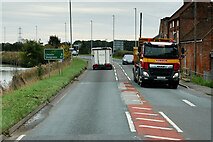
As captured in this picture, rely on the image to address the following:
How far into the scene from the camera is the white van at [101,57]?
38250mm

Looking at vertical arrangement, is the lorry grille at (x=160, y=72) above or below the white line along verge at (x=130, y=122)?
above

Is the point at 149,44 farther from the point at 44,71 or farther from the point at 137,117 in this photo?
the point at 44,71

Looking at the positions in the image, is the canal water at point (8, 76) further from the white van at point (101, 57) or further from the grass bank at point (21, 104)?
the white van at point (101, 57)

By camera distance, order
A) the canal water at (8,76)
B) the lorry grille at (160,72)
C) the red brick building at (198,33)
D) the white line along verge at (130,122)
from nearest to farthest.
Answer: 1. the white line along verge at (130,122)
2. the canal water at (8,76)
3. the lorry grille at (160,72)
4. the red brick building at (198,33)

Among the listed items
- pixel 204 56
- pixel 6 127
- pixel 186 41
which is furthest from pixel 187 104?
pixel 186 41

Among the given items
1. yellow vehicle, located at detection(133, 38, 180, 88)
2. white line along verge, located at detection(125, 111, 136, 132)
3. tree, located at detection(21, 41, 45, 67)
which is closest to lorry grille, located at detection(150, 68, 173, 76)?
yellow vehicle, located at detection(133, 38, 180, 88)

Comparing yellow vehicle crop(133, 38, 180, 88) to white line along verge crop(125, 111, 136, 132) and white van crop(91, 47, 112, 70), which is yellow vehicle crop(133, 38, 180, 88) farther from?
white van crop(91, 47, 112, 70)

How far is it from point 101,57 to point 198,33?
12595 millimetres

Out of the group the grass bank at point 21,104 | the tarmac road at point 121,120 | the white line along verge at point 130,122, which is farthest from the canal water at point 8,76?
the white line along verge at point 130,122

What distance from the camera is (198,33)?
→ 37938 millimetres

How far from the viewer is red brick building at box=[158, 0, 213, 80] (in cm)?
3431

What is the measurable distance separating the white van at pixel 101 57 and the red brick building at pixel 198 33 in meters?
10.3

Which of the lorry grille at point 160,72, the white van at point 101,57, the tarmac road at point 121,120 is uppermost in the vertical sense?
the white van at point 101,57

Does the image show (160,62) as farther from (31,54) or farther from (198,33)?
(31,54)
